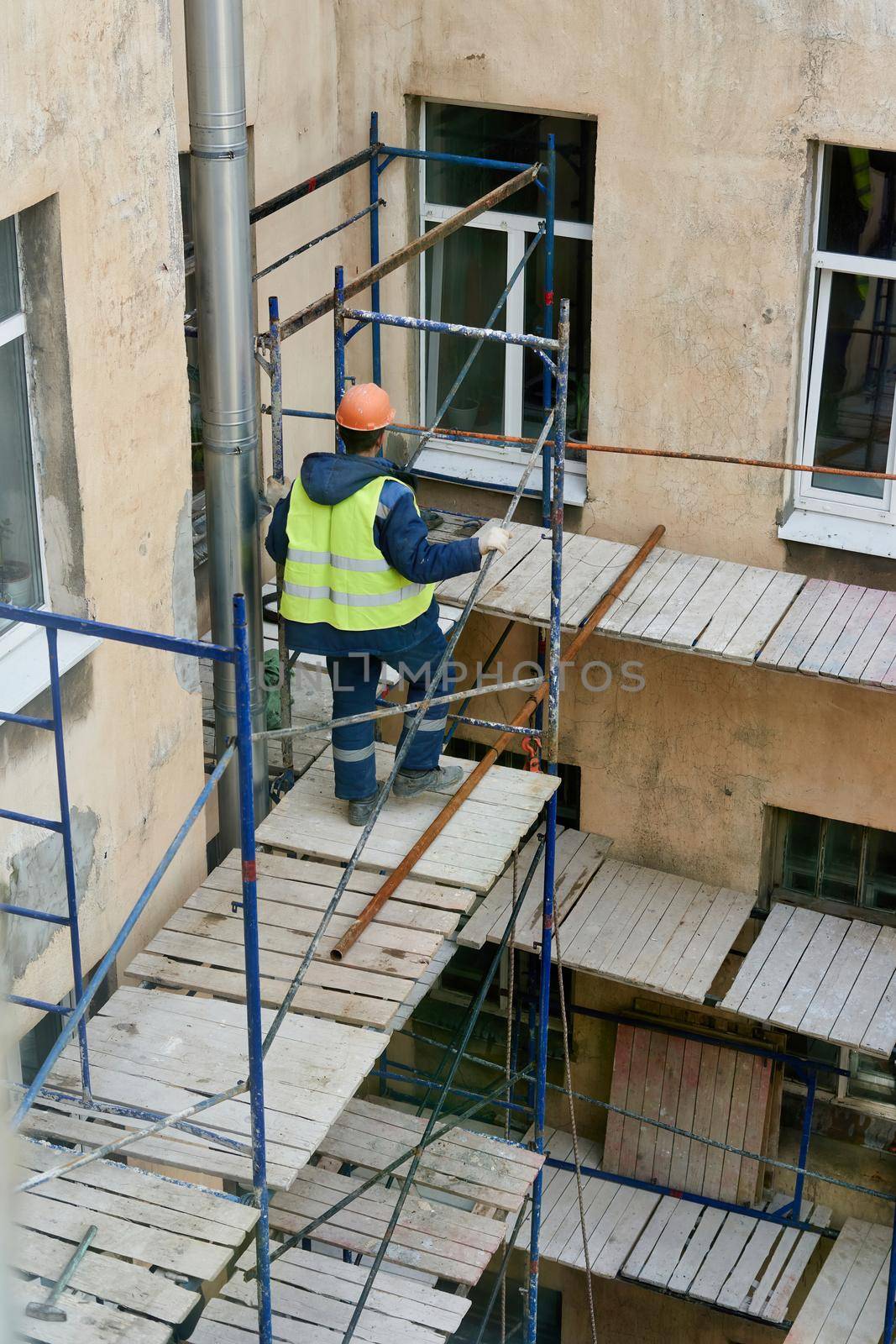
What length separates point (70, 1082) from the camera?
5656 millimetres

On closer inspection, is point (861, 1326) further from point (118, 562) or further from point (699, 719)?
point (118, 562)

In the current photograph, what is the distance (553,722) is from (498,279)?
350 centimetres

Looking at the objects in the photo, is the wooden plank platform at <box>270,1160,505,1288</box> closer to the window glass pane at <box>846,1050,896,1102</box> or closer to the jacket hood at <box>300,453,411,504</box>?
the window glass pane at <box>846,1050,896,1102</box>

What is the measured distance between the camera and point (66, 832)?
15.8 feet

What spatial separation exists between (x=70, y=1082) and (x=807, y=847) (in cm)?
535

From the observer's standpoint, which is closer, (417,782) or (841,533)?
(417,782)

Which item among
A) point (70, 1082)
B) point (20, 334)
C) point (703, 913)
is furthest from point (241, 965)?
point (703, 913)

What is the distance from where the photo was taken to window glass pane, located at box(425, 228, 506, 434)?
9.28 m

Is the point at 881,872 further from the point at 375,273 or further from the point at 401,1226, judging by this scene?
the point at 375,273

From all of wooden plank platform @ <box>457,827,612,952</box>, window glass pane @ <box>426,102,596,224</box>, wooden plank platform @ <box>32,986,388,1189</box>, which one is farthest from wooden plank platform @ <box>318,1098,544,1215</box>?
window glass pane @ <box>426,102,596,224</box>

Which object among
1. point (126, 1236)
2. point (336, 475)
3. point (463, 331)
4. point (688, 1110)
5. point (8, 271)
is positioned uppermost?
point (8, 271)

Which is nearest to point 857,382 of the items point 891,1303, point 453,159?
point 453,159

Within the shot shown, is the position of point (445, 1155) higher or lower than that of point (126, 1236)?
lower

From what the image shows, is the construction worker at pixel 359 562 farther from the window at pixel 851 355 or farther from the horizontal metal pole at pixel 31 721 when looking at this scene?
the window at pixel 851 355
